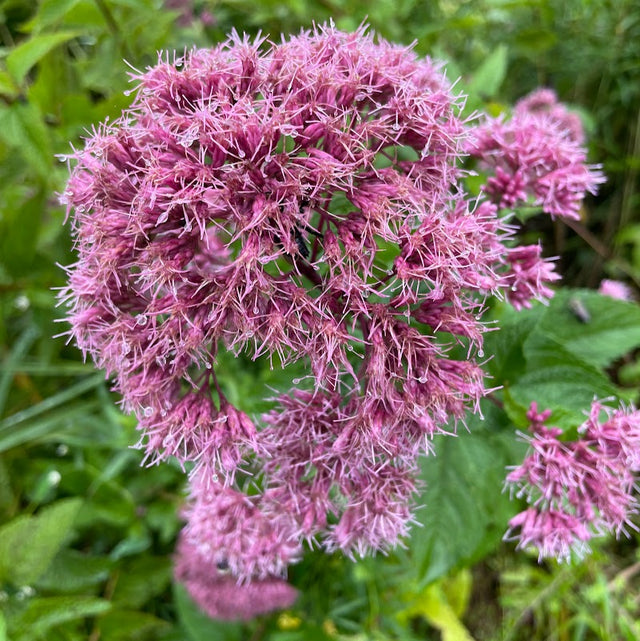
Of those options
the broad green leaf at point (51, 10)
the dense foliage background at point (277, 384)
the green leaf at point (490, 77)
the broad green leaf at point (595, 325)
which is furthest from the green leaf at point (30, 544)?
the green leaf at point (490, 77)

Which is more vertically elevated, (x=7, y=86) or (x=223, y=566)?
(x=7, y=86)

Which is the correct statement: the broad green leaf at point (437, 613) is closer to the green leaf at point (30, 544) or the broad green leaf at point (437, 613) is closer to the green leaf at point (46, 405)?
the green leaf at point (30, 544)

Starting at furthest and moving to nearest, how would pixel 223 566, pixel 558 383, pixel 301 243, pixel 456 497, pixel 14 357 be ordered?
1. pixel 14 357
2. pixel 223 566
3. pixel 456 497
4. pixel 558 383
5. pixel 301 243

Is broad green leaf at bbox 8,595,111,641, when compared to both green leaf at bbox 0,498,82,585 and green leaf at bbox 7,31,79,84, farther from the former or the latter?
green leaf at bbox 7,31,79,84

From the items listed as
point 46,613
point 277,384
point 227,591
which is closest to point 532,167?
point 277,384

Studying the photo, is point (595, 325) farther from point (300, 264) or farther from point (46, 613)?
point (46, 613)

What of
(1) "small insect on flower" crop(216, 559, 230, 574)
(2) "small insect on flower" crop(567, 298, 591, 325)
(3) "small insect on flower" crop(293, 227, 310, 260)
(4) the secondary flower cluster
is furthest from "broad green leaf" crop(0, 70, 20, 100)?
(2) "small insect on flower" crop(567, 298, 591, 325)
